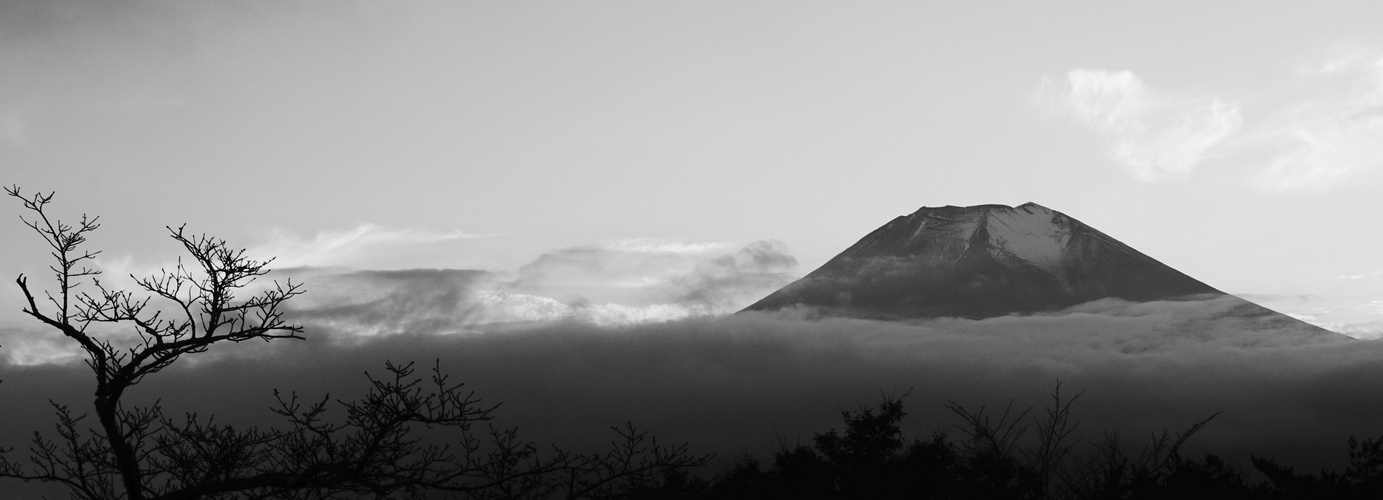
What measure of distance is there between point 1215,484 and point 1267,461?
3.20 meters

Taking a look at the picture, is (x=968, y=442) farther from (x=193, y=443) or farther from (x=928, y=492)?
(x=193, y=443)

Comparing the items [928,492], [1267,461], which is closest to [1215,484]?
[1267,461]

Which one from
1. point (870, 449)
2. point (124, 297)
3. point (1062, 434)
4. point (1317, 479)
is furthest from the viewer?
point (870, 449)

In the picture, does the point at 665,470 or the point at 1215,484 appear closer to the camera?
the point at 665,470

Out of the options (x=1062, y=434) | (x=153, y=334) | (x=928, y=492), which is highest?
(x=153, y=334)

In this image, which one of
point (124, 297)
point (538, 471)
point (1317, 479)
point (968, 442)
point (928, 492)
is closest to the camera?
point (538, 471)

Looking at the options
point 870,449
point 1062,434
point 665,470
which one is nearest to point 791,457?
point 870,449

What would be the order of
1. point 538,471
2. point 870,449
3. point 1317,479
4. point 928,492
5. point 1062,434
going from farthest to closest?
1. point 870,449
2. point 1317,479
3. point 928,492
4. point 1062,434
5. point 538,471

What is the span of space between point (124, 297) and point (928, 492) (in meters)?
23.3

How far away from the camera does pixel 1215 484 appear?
30750 mm

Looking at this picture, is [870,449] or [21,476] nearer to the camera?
[21,476]

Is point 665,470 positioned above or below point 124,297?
below

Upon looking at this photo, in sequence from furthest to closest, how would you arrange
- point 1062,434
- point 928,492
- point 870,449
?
1. point 870,449
2. point 928,492
3. point 1062,434

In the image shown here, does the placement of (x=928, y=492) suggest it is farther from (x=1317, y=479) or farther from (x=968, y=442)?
(x=1317, y=479)
